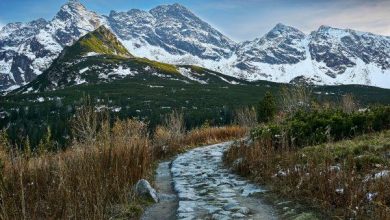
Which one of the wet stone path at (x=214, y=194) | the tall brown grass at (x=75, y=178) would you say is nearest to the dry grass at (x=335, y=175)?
the wet stone path at (x=214, y=194)

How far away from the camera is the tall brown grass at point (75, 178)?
637cm

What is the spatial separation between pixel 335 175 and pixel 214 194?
283 cm

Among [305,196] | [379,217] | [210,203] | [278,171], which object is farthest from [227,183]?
[379,217]

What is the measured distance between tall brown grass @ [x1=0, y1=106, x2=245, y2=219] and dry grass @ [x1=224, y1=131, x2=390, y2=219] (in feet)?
9.28

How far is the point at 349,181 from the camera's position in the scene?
289 inches

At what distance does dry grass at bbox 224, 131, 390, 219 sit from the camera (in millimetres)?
6789

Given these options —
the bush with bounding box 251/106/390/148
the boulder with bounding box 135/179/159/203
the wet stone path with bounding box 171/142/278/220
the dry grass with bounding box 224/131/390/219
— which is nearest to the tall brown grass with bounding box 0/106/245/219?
the boulder with bounding box 135/179/159/203

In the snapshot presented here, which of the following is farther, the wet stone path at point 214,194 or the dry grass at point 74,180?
the wet stone path at point 214,194

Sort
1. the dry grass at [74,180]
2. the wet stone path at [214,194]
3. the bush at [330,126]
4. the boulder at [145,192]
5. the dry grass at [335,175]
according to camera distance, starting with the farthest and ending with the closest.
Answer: the bush at [330,126] → the boulder at [145,192] → the wet stone path at [214,194] → the dry grass at [335,175] → the dry grass at [74,180]

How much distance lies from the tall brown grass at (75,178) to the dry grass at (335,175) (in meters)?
2.83

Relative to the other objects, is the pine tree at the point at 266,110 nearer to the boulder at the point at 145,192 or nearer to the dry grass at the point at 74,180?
the dry grass at the point at 74,180

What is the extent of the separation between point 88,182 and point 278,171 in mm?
4399

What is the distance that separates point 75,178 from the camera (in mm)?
7730

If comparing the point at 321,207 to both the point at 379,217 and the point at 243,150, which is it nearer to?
the point at 379,217
